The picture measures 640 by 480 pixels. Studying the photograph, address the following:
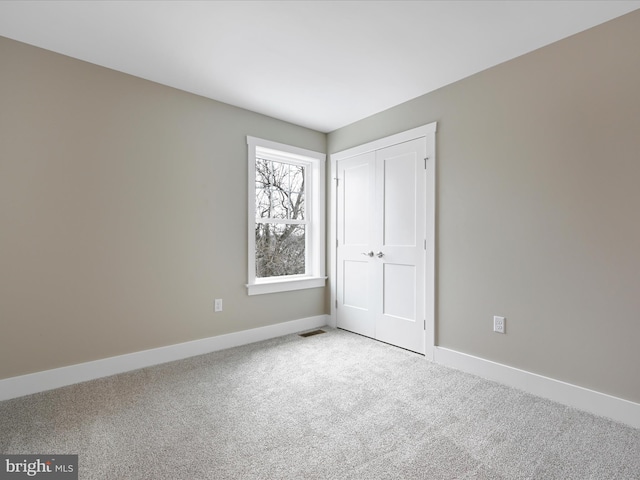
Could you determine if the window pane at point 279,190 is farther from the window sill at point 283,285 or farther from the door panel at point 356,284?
the door panel at point 356,284

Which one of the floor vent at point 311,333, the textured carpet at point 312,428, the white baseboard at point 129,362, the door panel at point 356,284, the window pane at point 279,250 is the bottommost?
the floor vent at point 311,333

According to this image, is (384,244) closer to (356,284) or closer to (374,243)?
(374,243)

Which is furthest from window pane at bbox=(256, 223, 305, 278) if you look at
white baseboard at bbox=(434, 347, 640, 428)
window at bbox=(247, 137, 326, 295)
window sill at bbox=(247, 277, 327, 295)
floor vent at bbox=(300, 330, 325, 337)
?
white baseboard at bbox=(434, 347, 640, 428)

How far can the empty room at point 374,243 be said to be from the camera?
1794mm

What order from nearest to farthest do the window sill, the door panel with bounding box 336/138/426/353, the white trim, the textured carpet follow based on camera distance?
the textured carpet, the white trim, the door panel with bounding box 336/138/426/353, the window sill

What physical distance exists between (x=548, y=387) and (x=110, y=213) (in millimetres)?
3526

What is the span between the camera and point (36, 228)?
7.48 ft

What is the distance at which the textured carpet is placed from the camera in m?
1.53

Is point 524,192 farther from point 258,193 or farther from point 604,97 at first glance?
point 258,193

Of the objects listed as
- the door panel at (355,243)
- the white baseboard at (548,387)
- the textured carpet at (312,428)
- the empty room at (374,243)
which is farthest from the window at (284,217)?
the white baseboard at (548,387)

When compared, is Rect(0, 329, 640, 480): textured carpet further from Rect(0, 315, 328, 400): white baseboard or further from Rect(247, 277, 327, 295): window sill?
Rect(247, 277, 327, 295): window sill

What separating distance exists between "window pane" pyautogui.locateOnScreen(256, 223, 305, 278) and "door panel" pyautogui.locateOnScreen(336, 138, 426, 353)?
0.50 metres

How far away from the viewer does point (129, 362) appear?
8.74 ft

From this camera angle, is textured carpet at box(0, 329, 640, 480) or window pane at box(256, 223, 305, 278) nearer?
textured carpet at box(0, 329, 640, 480)
